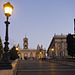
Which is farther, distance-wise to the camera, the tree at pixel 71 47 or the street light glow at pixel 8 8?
the tree at pixel 71 47

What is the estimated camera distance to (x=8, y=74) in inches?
334

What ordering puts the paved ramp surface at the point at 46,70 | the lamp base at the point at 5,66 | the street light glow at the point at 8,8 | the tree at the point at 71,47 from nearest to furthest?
the lamp base at the point at 5,66 → the street light glow at the point at 8,8 → the paved ramp surface at the point at 46,70 → the tree at the point at 71,47

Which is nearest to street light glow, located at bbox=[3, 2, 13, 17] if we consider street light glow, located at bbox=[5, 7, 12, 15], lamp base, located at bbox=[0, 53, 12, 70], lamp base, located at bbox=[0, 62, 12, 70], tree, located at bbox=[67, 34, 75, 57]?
street light glow, located at bbox=[5, 7, 12, 15]

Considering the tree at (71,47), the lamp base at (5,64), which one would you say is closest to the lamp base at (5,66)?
the lamp base at (5,64)

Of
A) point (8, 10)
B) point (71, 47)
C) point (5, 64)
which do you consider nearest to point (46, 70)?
point (5, 64)

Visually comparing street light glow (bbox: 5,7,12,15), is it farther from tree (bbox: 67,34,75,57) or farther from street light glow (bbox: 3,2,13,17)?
tree (bbox: 67,34,75,57)

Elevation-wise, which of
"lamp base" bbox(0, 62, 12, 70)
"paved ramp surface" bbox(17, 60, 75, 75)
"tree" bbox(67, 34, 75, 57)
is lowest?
"paved ramp surface" bbox(17, 60, 75, 75)

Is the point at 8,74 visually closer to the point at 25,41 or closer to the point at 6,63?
the point at 6,63

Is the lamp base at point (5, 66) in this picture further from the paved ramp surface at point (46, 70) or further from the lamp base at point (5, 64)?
the paved ramp surface at point (46, 70)

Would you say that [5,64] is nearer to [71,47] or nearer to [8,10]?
[8,10]

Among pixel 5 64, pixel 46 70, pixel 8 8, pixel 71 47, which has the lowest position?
pixel 46 70

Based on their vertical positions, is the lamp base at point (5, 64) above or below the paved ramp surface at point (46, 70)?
above

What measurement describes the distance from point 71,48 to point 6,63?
60687mm

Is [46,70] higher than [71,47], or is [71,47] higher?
[71,47]
